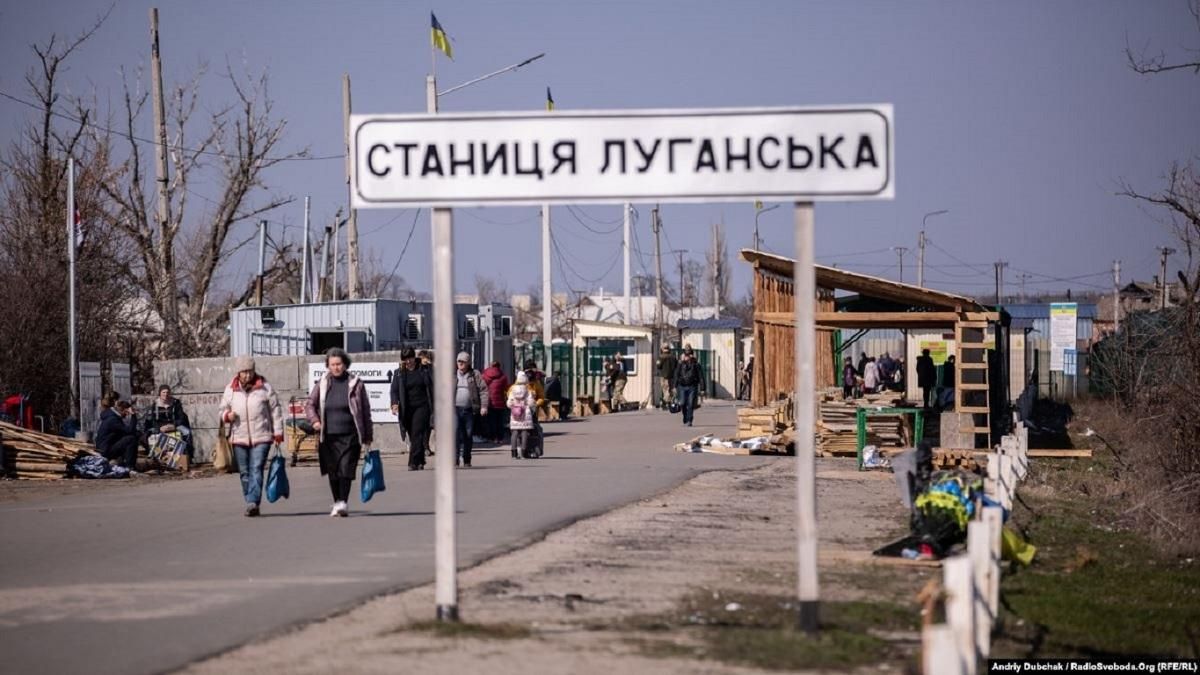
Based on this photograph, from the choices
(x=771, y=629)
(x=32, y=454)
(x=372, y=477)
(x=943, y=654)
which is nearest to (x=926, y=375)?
(x=32, y=454)

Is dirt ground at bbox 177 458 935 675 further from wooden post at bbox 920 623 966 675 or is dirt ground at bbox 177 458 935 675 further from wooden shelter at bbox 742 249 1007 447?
wooden shelter at bbox 742 249 1007 447

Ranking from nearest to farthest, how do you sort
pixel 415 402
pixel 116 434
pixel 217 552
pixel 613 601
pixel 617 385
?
pixel 613 601
pixel 217 552
pixel 415 402
pixel 116 434
pixel 617 385

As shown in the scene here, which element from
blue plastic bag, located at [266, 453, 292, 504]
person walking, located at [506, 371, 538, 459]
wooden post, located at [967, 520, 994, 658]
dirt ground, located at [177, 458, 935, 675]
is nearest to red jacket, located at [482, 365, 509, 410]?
person walking, located at [506, 371, 538, 459]

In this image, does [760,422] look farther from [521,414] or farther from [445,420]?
[445,420]

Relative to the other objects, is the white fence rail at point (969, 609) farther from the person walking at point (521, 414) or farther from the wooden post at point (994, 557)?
the person walking at point (521, 414)

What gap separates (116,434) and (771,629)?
662 inches

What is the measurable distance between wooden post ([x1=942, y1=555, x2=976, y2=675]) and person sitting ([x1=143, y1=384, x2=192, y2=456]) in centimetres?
1996

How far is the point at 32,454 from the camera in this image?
73.9 ft

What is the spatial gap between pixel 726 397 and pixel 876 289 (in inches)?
1238

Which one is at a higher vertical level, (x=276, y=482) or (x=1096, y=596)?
(x=276, y=482)

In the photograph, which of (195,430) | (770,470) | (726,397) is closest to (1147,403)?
(770,470)

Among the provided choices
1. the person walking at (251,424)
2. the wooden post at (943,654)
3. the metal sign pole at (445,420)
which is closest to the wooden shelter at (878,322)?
the person walking at (251,424)

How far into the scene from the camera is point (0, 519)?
16031 millimetres

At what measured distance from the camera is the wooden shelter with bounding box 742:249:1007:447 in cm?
2578
